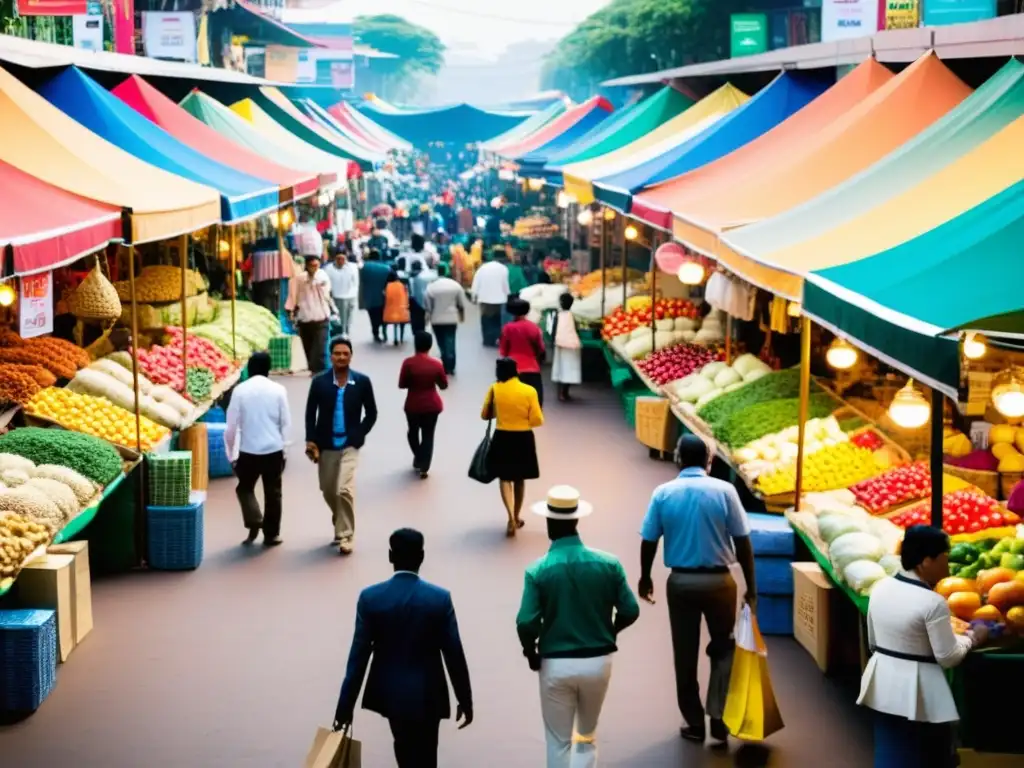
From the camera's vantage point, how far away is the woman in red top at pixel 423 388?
44.6 feet

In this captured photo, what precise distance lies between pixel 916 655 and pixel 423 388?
787 centimetres

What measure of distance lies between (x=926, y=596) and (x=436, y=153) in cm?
9058

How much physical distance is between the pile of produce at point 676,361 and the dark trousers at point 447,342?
4.16 metres

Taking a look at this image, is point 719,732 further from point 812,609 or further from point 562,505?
point 562,505

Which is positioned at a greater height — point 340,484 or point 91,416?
point 91,416

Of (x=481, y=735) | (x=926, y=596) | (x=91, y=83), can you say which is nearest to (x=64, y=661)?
(x=481, y=735)

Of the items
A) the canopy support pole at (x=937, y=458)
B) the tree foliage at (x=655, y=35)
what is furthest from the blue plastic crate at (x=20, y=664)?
the tree foliage at (x=655, y=35)

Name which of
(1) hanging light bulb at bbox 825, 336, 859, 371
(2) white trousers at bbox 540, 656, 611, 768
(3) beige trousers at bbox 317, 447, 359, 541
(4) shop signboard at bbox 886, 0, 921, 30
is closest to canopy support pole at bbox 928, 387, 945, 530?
(2) white trousers at bbox 540, 656, 611, 768

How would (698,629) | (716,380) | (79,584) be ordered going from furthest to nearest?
(716,380)
(79,584)
(698,629)

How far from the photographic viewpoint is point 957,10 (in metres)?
23.3

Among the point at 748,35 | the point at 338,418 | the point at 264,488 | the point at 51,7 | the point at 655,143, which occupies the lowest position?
the point at 264,488

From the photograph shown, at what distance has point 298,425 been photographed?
16.8 metres

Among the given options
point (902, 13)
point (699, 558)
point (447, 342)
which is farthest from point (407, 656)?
point (902, 13)

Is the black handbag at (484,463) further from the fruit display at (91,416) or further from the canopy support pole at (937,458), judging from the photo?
the canopy support pole at (937,458)
